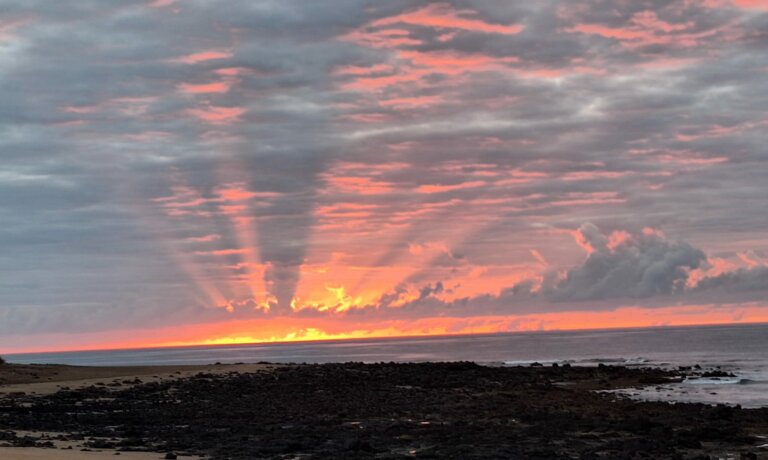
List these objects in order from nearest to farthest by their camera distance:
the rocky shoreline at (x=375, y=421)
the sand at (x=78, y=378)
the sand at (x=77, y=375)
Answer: the sand at (x=78, y=378) < the rocky shoreline at (x=375, y=421) < the sand at (x=77, y=375)

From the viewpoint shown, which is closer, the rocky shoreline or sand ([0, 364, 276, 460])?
sand ([0, 364, 276, 460])

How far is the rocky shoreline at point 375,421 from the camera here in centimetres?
2638

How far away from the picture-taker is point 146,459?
22.7 m

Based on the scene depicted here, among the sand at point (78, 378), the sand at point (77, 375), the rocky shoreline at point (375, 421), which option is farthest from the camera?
the sand at point (77, 375)

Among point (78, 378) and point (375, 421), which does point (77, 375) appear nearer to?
point (78, 378)

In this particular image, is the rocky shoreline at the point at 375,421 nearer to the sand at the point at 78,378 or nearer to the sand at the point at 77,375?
the sand at the point at 78,378

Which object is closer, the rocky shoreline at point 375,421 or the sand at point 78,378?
the sand at point 78,378

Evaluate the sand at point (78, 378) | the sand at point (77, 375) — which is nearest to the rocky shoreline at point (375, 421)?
the sand at point (78, 378)

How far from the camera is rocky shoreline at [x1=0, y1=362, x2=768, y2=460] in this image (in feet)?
86.5

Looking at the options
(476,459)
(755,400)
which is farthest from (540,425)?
(755,400)

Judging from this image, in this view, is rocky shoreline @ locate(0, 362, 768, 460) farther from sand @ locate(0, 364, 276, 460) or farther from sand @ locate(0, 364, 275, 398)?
A: sand @ locate(0, 364, 275, 398)

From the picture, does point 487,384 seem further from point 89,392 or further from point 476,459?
point 476,459

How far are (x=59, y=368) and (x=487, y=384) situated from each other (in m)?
37.6

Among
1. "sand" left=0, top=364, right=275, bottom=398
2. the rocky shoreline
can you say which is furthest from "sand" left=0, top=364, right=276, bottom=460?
the rocky shoreline
